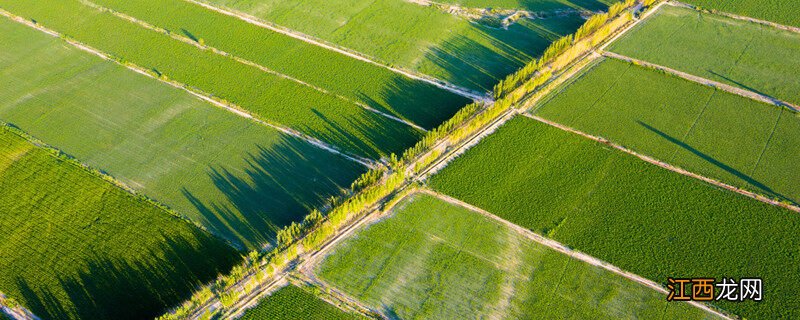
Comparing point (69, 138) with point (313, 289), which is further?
point (69, 138)

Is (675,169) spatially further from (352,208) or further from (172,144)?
(172,144)

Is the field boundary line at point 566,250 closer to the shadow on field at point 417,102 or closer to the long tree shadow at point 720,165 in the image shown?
the shadow on field at point 417,102

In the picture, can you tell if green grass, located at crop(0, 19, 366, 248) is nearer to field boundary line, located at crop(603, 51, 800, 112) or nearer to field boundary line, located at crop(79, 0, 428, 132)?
field boundary line, located at crop(79, 0, 428, 132)

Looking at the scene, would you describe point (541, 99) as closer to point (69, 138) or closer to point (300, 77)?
point (300, 77)

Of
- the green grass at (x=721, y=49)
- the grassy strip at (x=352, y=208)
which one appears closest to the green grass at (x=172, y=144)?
the grassy strip at (x=352, y=208)

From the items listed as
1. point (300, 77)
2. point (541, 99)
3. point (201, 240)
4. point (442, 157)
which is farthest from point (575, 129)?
point (201, 240)

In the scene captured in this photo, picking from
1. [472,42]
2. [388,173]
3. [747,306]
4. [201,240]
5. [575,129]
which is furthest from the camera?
[472,42]

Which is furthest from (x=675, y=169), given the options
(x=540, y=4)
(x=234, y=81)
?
(x=234, y=81)
